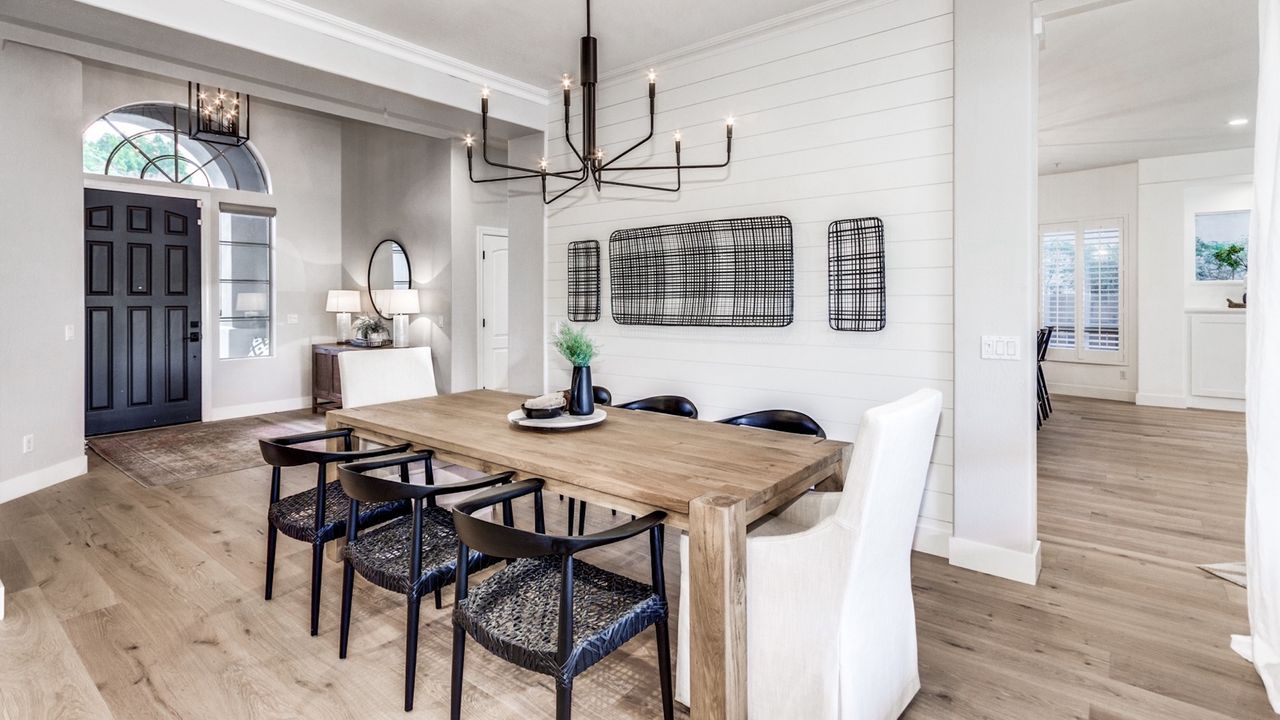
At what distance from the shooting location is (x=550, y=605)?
1.72 m

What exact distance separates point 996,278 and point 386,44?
3542 mm

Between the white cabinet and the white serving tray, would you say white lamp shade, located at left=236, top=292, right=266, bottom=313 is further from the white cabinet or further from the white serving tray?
the white cabinet

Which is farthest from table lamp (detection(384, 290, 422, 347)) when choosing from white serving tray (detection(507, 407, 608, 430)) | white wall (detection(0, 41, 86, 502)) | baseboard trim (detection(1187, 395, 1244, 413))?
baseboard trim (detection(1187, 395, 1244, 413))

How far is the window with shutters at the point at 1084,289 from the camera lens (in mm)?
7348

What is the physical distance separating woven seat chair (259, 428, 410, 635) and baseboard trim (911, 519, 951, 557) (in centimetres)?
246

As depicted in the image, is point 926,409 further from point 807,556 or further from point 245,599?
point 245,599

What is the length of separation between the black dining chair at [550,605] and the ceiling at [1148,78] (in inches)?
118

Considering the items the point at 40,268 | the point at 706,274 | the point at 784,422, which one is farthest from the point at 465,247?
the point at 784,422

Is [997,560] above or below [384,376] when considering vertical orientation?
below

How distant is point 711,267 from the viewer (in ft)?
12.5

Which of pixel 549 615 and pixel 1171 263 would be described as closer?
pixel 549 615

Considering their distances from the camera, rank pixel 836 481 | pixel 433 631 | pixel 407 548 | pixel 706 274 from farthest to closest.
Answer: pixel 706 274
pixel 433 631
pixel 836 481
pixel 407 548

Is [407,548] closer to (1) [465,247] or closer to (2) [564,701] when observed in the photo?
(2) [564,701]

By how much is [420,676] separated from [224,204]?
6.35 meters
